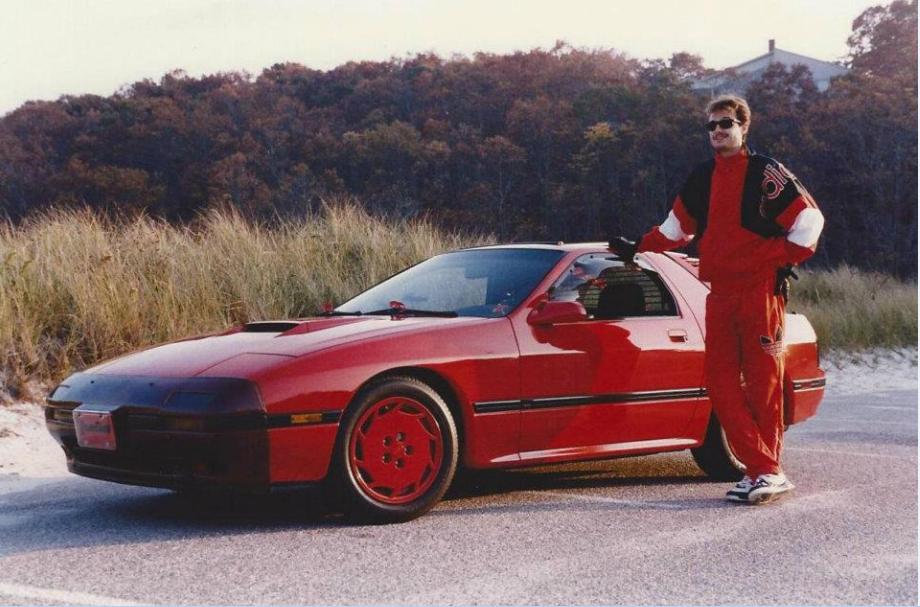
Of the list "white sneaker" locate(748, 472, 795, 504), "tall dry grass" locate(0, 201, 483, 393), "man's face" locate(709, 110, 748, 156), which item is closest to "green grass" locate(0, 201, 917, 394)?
"tall dry grass" locate(0, 201, 483, 393)

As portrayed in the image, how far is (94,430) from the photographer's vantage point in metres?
6.06

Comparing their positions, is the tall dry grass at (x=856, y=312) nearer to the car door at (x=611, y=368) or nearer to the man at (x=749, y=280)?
the car door at (x=611, y=368)

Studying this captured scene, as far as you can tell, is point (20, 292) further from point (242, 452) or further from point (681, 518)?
point (681, 518)

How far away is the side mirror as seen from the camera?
6680mm

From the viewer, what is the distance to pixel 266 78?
4616 centimetres

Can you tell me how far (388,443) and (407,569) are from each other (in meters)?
0.99

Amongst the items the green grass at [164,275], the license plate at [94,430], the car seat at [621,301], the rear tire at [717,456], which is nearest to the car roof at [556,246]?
the car seat at [621,301]

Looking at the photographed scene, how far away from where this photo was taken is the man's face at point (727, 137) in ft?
23.1

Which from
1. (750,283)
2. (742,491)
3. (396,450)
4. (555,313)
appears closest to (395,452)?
(396,450)

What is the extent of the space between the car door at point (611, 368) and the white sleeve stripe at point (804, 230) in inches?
38.0

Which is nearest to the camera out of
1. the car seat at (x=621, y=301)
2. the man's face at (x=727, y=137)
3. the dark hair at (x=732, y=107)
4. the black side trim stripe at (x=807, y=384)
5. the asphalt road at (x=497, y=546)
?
the asphalt road at (x=497, y=546)

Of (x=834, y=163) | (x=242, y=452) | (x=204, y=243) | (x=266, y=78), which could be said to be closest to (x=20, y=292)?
(x=204, y=243)

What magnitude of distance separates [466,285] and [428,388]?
43.3 inches

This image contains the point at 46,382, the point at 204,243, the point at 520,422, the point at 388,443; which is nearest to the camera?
the point at 388,443
